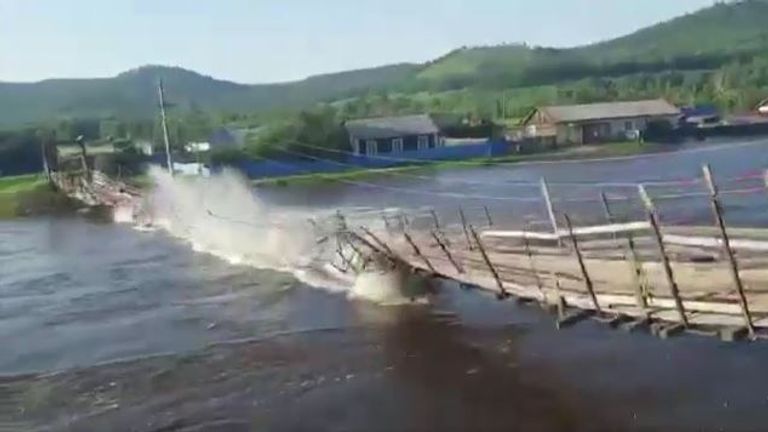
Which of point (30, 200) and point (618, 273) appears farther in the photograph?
point (30, 200)

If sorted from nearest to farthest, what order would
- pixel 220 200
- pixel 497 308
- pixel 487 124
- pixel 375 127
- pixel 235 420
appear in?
1. pixel 235 420
2. pixel 497 308
3. pixel 220 200
4. pixel 375 127
5. pixel 487 124

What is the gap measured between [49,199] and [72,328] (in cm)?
3412

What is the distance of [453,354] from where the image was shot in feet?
56.2

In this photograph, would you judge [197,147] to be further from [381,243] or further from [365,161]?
[381,243]

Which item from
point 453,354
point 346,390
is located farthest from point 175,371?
point 453,354

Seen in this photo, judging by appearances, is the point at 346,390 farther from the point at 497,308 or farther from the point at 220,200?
the point at 220,200

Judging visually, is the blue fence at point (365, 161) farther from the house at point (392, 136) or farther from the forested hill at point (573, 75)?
the forested hill at point (573, 75)

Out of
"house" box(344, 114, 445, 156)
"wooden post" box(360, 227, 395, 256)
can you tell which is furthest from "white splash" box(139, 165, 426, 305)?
"house" box(344, 114, 445, 156)

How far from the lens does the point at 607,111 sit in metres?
73.1

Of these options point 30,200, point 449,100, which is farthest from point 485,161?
point 449,100

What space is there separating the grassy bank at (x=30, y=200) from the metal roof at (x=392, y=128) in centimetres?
1881

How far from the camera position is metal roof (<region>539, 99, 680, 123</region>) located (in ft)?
237

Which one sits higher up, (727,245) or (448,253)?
(727,245)

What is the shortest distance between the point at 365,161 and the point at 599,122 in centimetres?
1835
